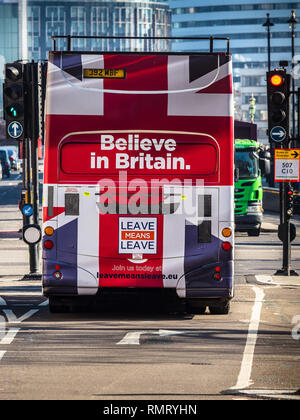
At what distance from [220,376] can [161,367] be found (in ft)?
2.65

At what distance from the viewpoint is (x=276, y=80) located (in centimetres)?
2270

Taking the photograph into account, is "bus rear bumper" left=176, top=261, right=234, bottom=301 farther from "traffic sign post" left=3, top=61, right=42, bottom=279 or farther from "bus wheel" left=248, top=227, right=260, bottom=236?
"bus wheel" left=248, top=227, right=260, bottom=236

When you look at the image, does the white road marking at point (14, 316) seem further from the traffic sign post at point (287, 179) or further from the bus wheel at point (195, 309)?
the traffic sign post at point (287, 179)

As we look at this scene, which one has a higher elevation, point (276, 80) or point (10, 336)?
point (276, 80)

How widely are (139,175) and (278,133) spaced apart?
7.67 m

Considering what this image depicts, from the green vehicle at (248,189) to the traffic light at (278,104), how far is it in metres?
11.5

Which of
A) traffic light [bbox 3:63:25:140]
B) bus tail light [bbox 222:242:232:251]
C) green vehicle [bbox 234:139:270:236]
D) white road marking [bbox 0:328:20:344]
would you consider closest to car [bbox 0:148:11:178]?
green vehicle [bbox 234:139:270:236]

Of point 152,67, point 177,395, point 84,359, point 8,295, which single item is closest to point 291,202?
point 8,295

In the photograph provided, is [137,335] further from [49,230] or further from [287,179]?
[287,179]

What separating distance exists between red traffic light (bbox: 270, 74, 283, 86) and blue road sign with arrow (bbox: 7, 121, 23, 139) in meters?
5.25

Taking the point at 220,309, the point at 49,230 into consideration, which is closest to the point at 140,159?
the point at 49,230

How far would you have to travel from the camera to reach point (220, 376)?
11.4 m

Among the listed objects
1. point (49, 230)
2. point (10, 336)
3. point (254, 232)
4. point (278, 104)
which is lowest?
point (254, 232)

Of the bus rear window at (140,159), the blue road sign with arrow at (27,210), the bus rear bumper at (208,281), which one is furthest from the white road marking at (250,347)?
the blue road sign with arrow at (27,210)
